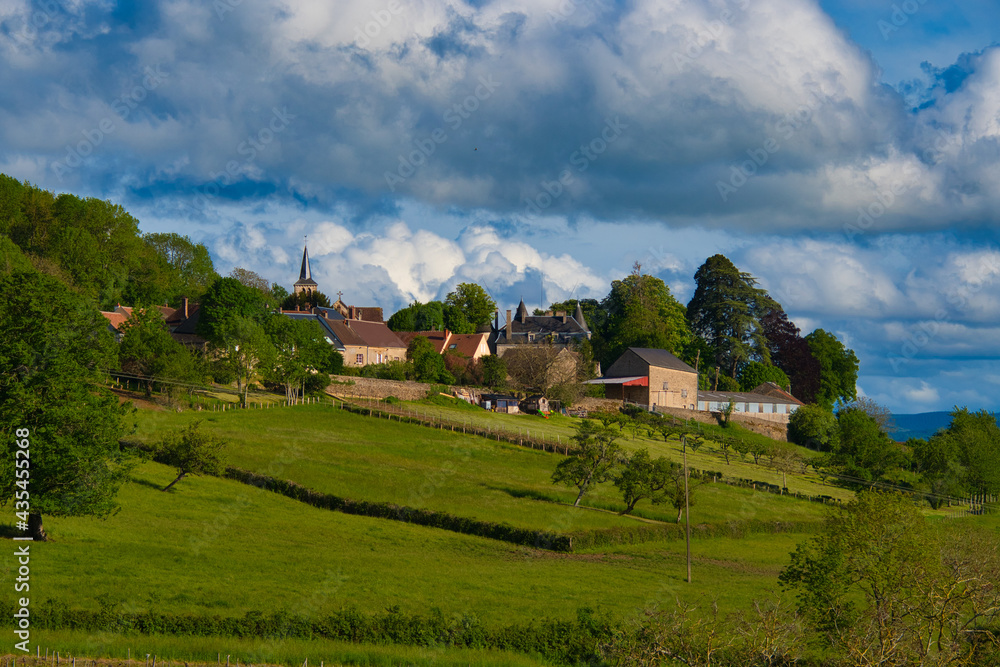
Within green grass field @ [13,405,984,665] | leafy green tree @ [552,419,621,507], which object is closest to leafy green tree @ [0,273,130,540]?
green grass field @ [13,405,984,665]

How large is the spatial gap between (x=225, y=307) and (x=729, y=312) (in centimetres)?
7145

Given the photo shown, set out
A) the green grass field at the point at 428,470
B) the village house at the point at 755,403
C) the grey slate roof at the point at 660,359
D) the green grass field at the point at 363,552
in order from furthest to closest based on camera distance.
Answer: the village house at the point at 755,403
the grey slate roof at the point at 660,359
the green grass field at the point at 428,470
the green grass field at the point at 363,552

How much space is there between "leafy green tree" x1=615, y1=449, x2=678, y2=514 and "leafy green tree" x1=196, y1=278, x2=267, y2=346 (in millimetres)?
39320

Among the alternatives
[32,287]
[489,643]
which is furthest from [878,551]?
[32,287]

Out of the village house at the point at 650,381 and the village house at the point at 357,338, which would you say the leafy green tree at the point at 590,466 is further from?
the village house at the point at 650,381

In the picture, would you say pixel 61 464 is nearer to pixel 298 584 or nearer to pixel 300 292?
pixel 298 584

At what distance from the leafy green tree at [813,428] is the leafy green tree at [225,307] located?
62485 mm

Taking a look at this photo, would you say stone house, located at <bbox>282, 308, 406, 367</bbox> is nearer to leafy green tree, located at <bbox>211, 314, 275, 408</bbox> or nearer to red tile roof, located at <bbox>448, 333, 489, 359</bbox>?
red tile roof, located at <bbox>448, 333, 489, 359</bbox>

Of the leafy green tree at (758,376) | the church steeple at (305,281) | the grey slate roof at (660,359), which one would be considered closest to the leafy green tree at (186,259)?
the church steeple at (305,281)

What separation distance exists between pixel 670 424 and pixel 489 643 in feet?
213

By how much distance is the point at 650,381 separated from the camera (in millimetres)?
95125

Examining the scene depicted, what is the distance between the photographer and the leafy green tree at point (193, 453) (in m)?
43.9

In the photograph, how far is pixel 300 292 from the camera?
12938 cm

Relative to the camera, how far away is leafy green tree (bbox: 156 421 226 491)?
43.9m
